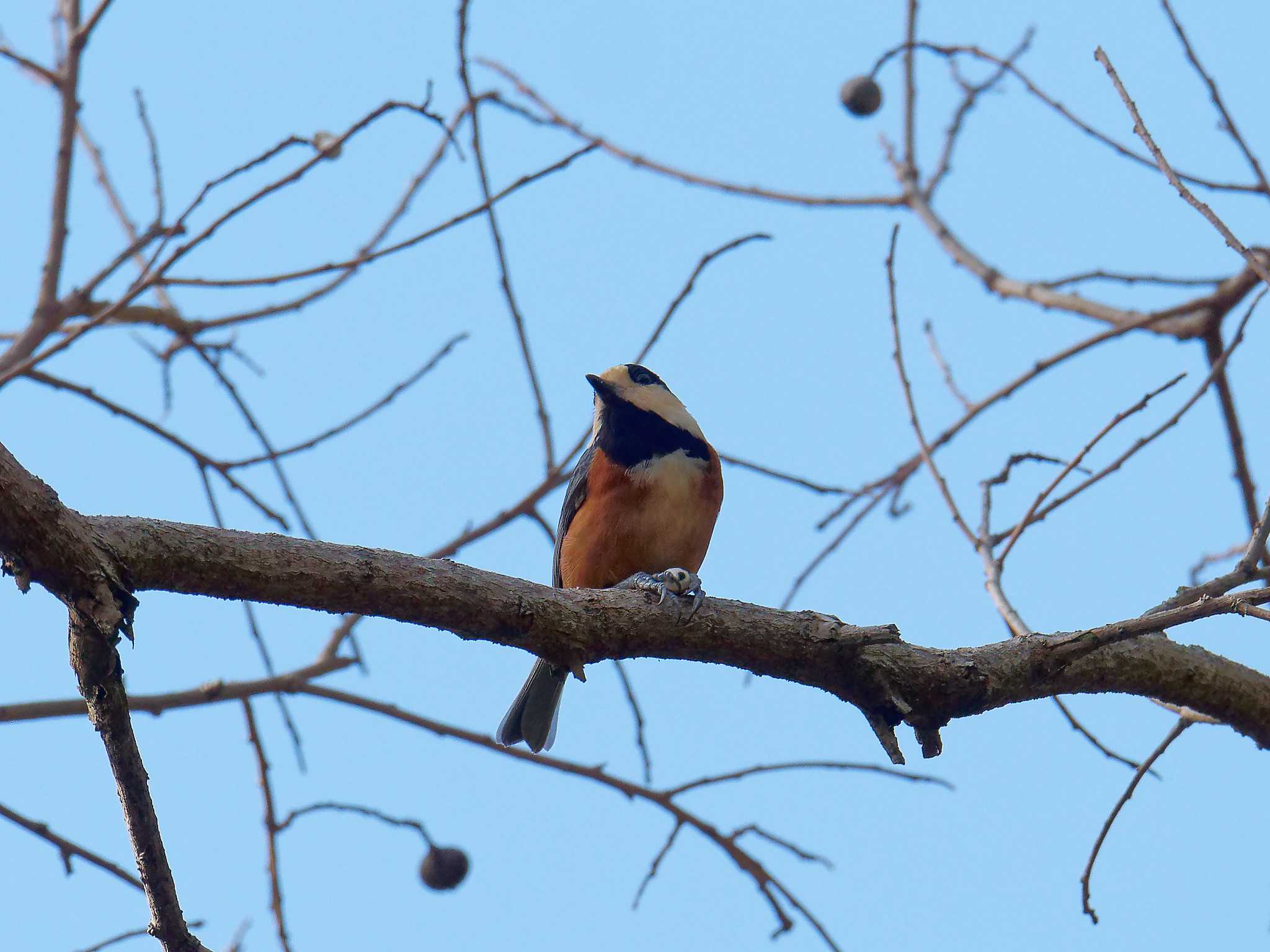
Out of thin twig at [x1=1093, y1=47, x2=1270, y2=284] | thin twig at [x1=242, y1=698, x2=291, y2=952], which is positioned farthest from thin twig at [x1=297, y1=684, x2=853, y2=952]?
thin twig at [x1=1093, y1=47, x2=1270, y2=284]

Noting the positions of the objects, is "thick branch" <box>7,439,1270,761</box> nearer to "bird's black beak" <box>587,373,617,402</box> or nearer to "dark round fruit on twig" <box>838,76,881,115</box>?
"bird's black beak" <box>587,373,617,402</box>

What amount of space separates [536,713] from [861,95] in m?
3.37

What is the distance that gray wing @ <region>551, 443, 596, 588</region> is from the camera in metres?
5.65

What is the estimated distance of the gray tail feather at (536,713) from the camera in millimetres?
5809

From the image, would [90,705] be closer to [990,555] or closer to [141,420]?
[141,420]

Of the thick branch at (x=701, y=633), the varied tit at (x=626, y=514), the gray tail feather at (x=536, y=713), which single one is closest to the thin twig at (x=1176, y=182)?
the thick branch at (x=701, y=633)

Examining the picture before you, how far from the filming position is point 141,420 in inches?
179

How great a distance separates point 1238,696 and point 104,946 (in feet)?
10.8

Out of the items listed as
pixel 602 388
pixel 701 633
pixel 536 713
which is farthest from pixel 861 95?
pixel 701 633

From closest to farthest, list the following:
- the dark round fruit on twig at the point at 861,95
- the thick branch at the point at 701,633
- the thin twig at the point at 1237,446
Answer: the thick branch at the point at 701,633 → the thin twig at the point at 1237,446 → the dark round fruit on twig at the point at 861,95

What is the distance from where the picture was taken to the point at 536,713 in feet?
19.1

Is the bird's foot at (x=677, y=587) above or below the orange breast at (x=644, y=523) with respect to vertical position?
below

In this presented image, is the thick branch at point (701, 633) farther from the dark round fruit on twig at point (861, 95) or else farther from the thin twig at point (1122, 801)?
the dark round fruit on twig at point (861, 95)

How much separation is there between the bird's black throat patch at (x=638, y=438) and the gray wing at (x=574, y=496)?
0.31 ft
